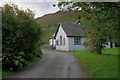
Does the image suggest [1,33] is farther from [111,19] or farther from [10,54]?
[111,19]

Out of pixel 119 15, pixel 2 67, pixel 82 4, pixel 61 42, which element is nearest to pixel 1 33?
pixel 2 67

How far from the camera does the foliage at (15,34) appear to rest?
16.1 metres

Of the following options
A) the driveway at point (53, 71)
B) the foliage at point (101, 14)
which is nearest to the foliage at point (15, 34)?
the driveway at point (53, 71)

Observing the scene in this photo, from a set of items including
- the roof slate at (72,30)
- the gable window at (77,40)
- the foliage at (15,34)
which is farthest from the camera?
the gable window at (77,40)

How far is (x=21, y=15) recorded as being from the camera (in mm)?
19312

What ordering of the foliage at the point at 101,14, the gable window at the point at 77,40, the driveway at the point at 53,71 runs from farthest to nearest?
the gable window at the point at 77,40
the driveway at the point at 53,71
the foliage at the point at 101,14

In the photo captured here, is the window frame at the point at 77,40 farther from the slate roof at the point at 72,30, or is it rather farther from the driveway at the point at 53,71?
the driveway at the point at 53,71

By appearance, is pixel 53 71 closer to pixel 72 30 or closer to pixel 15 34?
pixel 15 34

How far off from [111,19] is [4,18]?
7563mm

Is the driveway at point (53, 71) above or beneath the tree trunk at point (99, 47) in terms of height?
beneath

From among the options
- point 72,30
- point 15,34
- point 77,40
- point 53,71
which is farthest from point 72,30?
point 53,71

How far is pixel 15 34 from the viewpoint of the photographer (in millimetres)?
17781

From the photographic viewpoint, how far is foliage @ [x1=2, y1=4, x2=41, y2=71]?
53.0ft

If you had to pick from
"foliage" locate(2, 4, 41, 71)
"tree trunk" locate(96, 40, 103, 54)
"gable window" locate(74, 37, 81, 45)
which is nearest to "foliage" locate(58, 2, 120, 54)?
"foliage" locate(2, 4, 41, 71)
